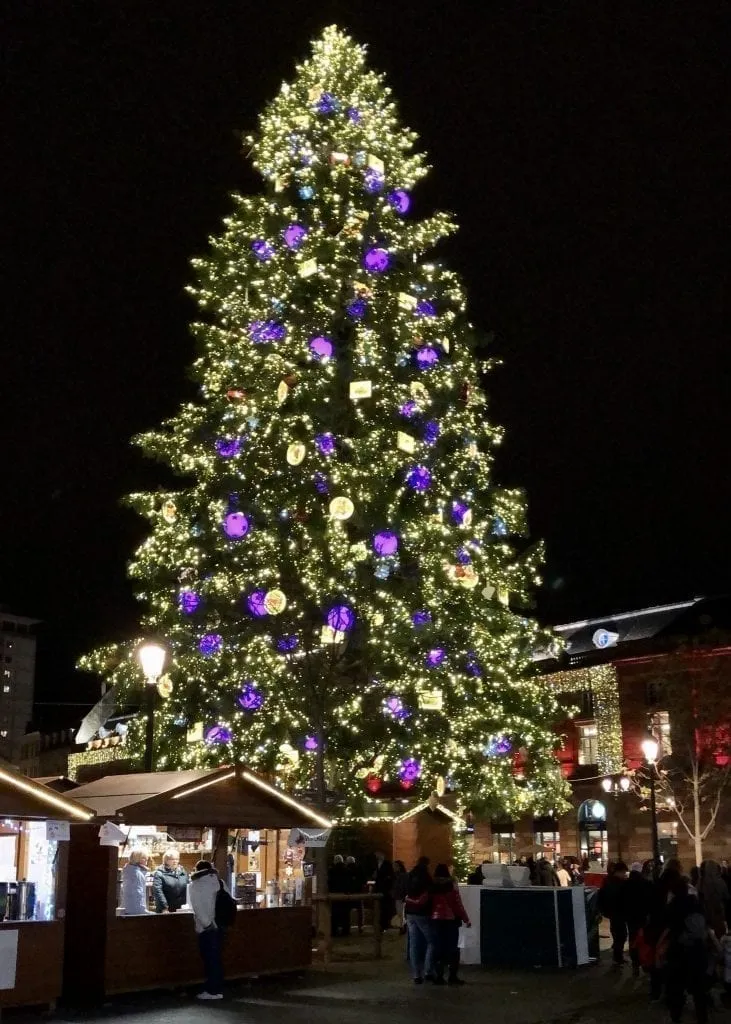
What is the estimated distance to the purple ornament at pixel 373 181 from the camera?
2533 centimetres

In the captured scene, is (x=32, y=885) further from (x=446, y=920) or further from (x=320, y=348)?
(x=320, y=348)

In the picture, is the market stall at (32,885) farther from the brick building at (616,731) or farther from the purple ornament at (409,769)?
the brick building at (616,731)

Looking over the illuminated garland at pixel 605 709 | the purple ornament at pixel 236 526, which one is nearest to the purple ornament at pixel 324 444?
the purple ornament at pixel 236 526

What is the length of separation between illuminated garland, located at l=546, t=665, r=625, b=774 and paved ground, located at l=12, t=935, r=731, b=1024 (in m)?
33.1

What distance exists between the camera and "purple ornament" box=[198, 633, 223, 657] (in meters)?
23.0

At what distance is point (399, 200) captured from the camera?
2572cm

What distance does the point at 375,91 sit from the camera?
1041 inches

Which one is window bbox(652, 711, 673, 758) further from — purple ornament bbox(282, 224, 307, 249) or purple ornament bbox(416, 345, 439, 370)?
purple ornament bbox(282, 224, 307, 249)

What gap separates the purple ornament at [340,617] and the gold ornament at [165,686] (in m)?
3.46

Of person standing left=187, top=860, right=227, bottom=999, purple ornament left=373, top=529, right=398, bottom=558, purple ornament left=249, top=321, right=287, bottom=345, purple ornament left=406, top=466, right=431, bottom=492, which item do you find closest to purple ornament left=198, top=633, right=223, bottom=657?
purple ornament left=373, top=529, right=398, bottom=558

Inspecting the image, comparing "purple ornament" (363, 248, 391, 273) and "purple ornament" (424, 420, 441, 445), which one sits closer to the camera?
"purple ornament" (424, 420, 441, 445)

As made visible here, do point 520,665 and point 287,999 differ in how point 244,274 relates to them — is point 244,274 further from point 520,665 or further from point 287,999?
point 287,999

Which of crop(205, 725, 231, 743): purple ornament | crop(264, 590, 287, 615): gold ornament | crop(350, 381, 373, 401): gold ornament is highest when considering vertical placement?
crop(350, 381, 373, 401): gold ornament

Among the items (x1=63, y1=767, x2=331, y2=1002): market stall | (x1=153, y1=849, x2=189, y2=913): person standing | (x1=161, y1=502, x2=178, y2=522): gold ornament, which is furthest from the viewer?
(x1=161, y1=502, x2=178, y2=522): gold ornament
